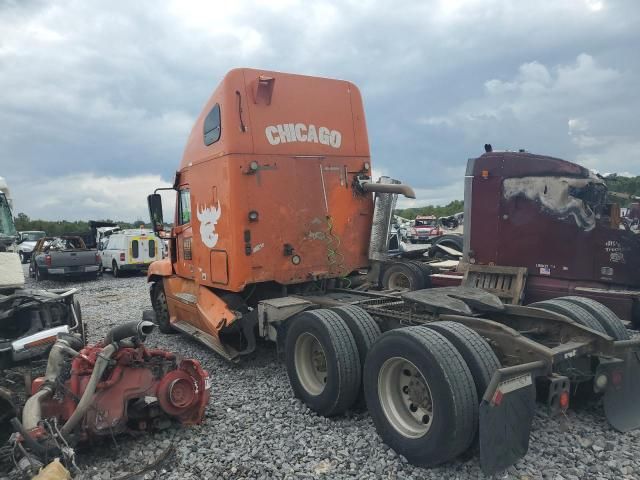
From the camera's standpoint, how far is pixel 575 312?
181 inches

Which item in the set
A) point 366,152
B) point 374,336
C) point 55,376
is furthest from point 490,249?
point 55,376

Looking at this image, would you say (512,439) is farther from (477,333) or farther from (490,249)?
(490,249)

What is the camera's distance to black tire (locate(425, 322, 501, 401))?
3.40m

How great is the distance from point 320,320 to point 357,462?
1408 millimetres

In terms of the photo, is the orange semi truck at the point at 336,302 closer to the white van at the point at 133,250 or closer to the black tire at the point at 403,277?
the black tire at the point at 403,277

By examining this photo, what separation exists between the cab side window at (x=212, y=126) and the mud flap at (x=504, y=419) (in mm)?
4545

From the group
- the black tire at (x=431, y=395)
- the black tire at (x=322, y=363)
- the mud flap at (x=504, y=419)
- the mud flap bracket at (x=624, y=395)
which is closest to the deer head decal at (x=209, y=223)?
the black tire at (x=322, y=363)

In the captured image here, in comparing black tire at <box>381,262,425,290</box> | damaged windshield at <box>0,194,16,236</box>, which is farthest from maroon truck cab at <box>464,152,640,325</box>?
damaged windshield at <box>0,194,16,236</box>

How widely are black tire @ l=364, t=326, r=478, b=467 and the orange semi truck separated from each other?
10 mm

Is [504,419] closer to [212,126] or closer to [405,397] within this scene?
[405,397]

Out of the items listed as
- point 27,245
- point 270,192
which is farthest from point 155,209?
point 27,245

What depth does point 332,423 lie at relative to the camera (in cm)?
446

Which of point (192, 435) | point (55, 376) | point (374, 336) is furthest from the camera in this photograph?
point (374, 336)

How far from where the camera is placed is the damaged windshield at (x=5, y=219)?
11.3m
